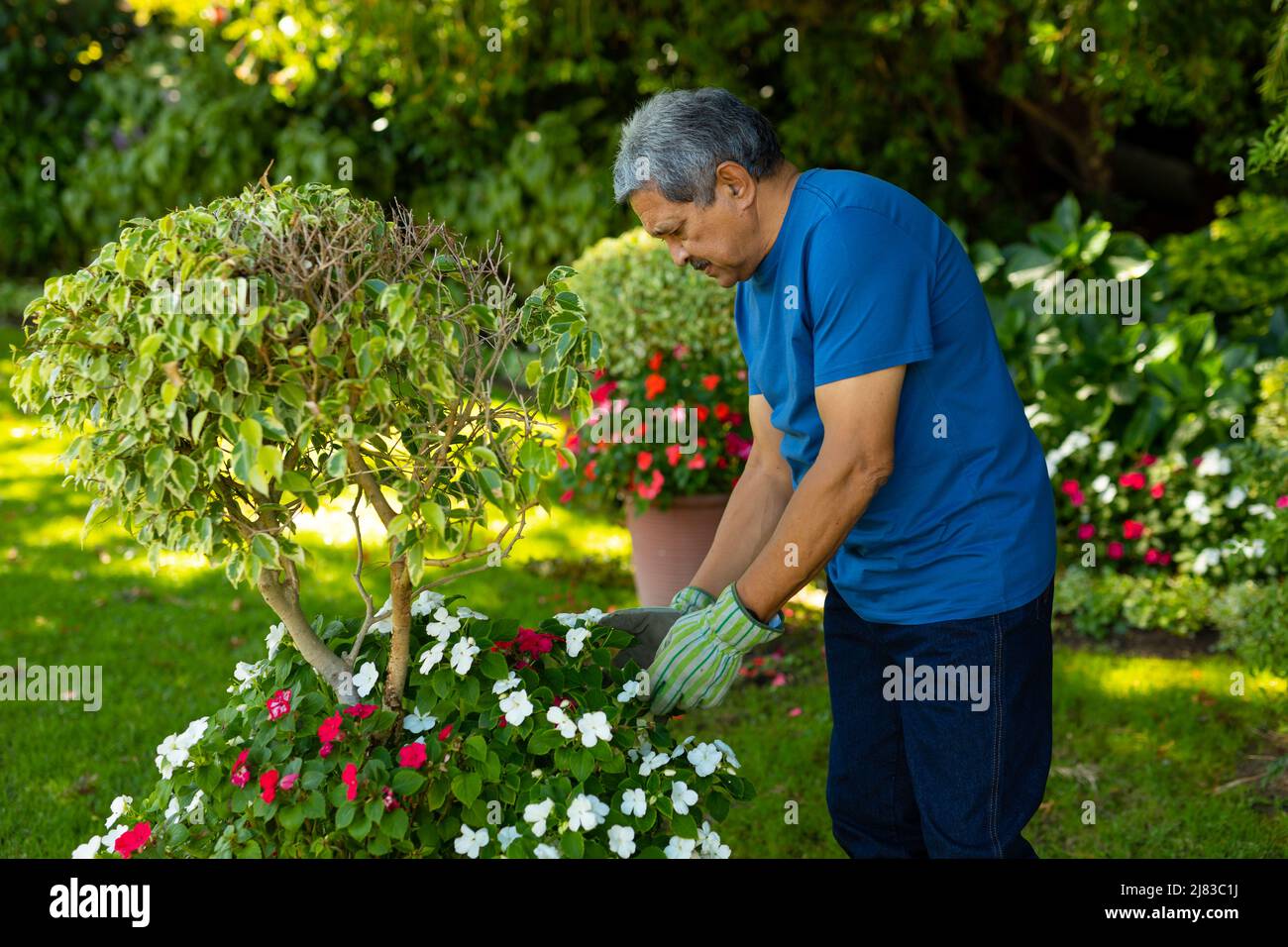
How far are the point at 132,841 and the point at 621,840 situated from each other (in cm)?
79

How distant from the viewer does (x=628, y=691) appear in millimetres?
2100

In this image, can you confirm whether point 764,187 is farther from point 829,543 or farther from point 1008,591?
point 1008,591

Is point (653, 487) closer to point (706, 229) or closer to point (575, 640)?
point (575, 640)

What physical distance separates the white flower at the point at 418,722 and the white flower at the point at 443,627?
0.13 metres

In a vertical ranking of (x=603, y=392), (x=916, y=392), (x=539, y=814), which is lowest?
(x=539, y=814)

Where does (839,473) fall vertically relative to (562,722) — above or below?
above

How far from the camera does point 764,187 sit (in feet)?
6.78

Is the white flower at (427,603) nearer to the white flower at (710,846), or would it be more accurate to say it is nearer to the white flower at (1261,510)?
the white flower at (710,846)

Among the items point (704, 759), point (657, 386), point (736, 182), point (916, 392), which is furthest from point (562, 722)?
point (657, 386)

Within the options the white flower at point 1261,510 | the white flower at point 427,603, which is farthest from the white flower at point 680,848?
the white flower at point 1261,510

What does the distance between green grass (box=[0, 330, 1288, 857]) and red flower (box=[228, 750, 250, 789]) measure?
1.53m

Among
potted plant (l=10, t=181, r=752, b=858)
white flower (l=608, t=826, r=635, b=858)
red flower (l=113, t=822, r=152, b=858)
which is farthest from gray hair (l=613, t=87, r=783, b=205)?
red flower (l=113, t=822, r=152, b=858)

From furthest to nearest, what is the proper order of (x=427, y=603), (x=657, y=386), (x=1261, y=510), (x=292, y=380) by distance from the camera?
(x=657, y=386)
(x=1261, y=510)
(x=427, y=603)
(x=292, y=380)

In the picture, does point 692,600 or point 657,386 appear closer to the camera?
point 692,600
